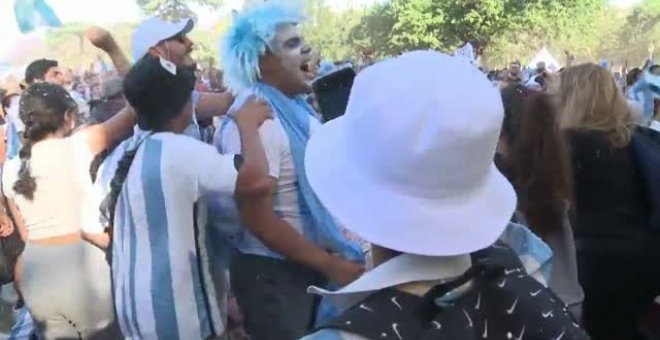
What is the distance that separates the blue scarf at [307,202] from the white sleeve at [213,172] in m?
0.31

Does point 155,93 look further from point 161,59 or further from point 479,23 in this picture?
point 479,23

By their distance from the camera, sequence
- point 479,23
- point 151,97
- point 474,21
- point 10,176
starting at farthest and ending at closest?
point 479,23 < point 474,21 < point 10,176 < point 151,97

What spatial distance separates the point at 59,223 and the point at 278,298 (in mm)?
1254

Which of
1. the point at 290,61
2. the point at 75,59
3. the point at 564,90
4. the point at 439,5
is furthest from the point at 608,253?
the point at 439,5

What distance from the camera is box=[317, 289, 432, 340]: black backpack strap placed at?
54.4 inches

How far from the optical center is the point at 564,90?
4156mm

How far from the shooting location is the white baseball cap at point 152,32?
134 inches

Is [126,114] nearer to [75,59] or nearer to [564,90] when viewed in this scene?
[564,90]

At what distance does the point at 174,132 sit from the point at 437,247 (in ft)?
5.19

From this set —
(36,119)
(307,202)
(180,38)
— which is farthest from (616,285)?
(36,119)

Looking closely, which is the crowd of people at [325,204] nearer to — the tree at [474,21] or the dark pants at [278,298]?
the dark pants at [278,298]

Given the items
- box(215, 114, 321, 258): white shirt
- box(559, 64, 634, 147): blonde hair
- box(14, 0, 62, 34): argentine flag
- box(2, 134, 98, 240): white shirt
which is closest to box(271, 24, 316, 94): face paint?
box(215, 114, 321, 258): white shirt

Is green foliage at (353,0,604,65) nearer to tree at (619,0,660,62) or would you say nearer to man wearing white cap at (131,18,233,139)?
tree at (619,0,660,62)

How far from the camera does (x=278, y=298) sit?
3.07 metres
